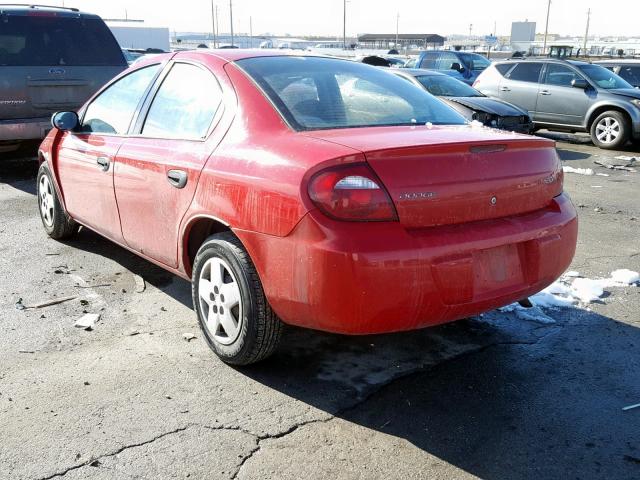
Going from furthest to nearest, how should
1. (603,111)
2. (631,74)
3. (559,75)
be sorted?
(631,74) → (559,75) → (603,111)

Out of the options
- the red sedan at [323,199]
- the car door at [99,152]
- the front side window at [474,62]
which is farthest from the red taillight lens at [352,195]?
the front side window at [474,62]

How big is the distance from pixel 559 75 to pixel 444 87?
10.1 ft

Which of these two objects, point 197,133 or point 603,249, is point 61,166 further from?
point 603,249

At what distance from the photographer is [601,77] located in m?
12.7

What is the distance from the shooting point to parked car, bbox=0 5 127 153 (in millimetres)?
7676

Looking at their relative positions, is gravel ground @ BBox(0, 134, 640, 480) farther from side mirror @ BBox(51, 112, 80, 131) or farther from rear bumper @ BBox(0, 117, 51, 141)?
rear bumper @ BBox(0, 117, 51, 141)

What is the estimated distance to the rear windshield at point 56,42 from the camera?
26.0ft

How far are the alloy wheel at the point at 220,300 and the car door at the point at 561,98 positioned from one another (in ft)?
35.9

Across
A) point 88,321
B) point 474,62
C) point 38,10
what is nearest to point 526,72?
point 474,62

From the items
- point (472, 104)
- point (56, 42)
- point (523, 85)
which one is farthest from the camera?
point (523, 85)

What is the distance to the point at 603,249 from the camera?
5520 millimetres

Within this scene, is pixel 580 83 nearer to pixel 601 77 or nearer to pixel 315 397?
pixel 601 77

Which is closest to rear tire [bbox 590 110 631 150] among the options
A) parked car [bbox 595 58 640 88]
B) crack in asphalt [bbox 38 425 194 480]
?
parked car [bbox 595 58 640 88]

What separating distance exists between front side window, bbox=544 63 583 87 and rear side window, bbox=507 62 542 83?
0.20m
